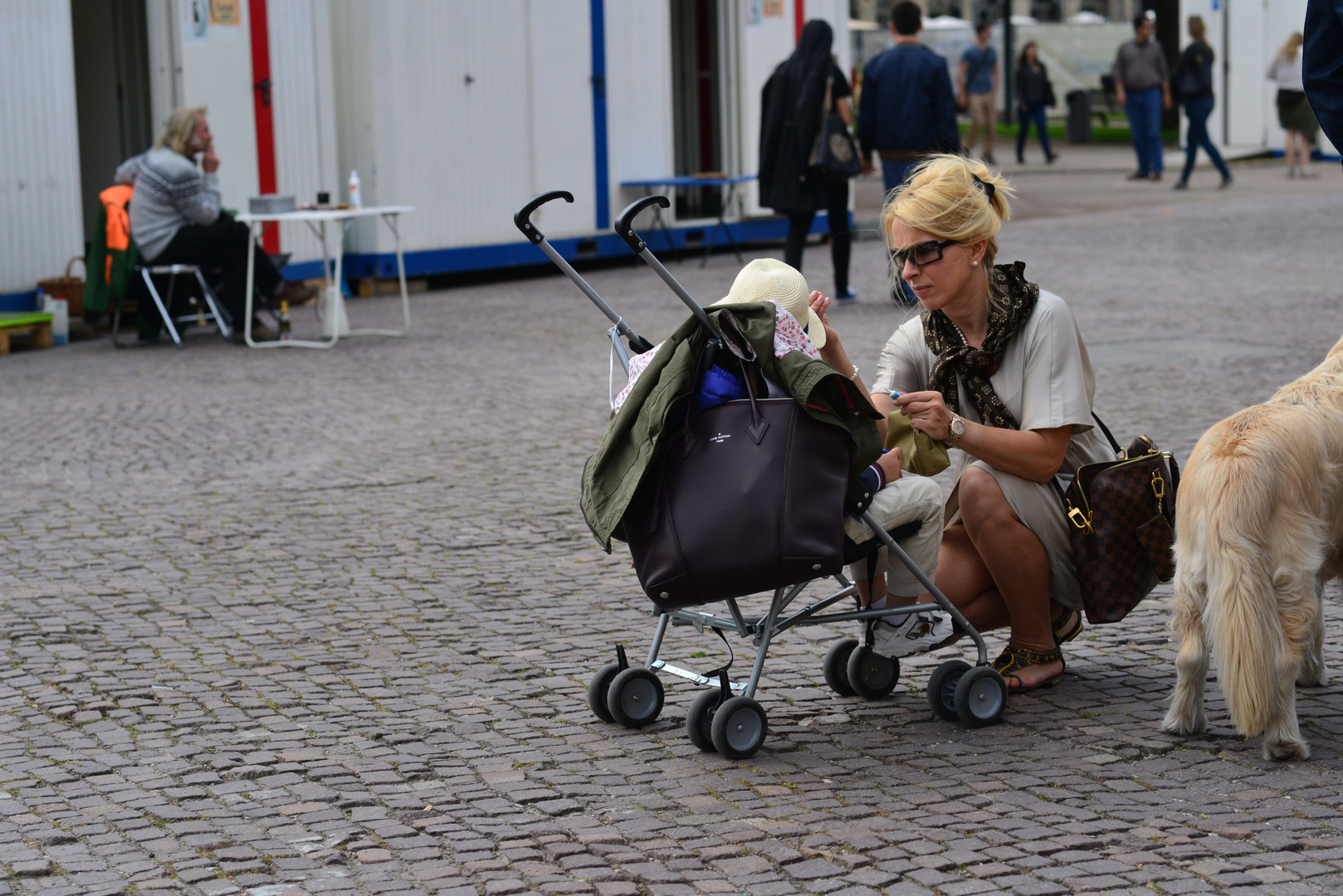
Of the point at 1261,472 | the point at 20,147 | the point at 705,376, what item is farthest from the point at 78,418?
the point at 1261,472

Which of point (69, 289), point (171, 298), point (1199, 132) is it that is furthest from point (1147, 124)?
point (69, 289)

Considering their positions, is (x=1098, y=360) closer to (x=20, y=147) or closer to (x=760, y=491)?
(x=760, y=491)

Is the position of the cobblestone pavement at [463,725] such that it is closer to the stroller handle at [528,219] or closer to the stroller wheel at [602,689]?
the stroller wheel at [602,689]

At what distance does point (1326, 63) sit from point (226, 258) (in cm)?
906

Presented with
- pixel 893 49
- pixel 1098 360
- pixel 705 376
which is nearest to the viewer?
pixel 705 376

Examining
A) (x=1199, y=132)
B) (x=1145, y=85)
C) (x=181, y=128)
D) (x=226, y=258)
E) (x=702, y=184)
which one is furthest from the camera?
(x=1145, y=85)

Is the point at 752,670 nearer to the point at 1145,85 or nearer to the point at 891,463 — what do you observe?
the point at 891,463

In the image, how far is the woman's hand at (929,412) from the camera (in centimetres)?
389

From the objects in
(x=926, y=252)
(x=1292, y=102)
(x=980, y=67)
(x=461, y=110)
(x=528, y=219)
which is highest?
(x=980, y=67)

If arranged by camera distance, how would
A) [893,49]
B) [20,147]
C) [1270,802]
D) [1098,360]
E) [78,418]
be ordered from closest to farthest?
1. [1270,802]
2. [78,418]
3. [1098,360]
4. [20,147]
5. [893,49]

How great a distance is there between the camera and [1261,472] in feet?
11.8

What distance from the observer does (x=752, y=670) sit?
4.09 m

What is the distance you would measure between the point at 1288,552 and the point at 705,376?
1336 mm

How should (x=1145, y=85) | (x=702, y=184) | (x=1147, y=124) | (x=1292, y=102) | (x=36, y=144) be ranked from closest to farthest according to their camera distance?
(x=36, y=144)
(x=702, y=184)
(x=1145, y=85)
(x=1292, y=102)
(x=1147, y=124)
